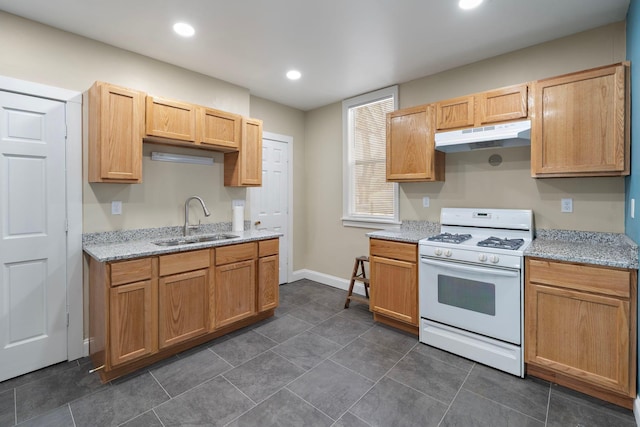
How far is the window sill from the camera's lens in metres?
3.74

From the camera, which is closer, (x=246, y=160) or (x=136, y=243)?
(x=136, y=243)

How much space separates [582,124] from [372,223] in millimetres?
2274

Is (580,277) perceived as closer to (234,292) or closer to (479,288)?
(479,288)

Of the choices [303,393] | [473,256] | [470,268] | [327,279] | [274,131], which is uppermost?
[274,131]

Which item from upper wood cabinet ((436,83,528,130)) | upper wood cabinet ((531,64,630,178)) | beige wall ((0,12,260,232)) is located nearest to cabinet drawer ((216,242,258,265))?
beige wall ((0,12,260,232))

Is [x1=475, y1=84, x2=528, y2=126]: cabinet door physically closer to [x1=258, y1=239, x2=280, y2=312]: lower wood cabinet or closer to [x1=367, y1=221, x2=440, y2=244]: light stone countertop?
[x1=367, y1=221, x2=440, y2=244]: light stone countertop

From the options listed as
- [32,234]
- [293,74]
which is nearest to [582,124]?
[293,74]

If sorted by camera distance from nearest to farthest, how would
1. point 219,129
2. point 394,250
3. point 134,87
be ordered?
point 134,87 < point 394,250 < point 219,129

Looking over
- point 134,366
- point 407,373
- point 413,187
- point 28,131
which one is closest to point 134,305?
point 134,366

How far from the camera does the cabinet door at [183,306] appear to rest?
2.45 meters

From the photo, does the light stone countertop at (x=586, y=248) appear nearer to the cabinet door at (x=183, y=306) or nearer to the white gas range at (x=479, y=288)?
the white gas range at (x=479, y=288)

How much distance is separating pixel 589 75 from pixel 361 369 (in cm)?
279

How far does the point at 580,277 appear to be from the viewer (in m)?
1.99

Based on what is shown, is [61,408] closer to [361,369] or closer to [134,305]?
[134,305]
